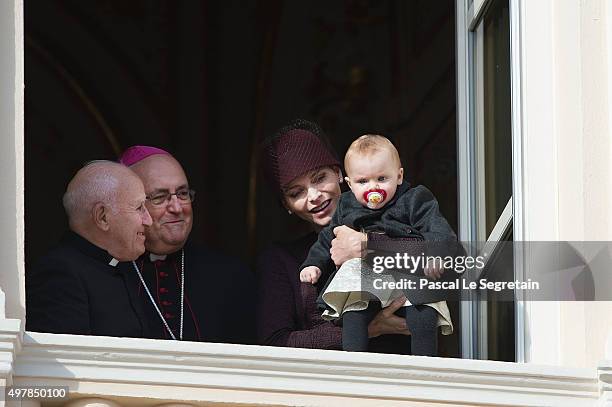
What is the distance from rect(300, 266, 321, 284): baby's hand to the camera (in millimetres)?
6195

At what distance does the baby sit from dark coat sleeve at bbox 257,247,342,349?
0.16 metres

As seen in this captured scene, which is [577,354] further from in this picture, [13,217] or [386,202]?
[13,217]

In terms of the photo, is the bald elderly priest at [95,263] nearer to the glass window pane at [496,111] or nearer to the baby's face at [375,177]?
the baby's face at [375,177]

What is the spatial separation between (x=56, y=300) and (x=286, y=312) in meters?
0.74

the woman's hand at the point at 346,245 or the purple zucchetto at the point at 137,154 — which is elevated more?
the purple zucchetto at the point at 137,154

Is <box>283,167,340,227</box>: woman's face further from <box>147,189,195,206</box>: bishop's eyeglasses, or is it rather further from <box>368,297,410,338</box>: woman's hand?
<box>368,297,410,338</box>: woman's hand

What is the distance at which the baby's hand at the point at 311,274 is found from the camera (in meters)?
6.20

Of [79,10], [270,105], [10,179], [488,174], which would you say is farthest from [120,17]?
[10,179]

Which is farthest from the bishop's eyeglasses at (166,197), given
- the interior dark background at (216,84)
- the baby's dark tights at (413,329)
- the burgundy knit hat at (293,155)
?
the interior dark background at (216,84)

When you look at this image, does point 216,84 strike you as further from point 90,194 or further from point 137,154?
point 90,194

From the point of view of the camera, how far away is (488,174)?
669 centimetres

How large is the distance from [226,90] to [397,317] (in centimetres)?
595

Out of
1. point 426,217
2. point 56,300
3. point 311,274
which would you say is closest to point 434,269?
point 426,217

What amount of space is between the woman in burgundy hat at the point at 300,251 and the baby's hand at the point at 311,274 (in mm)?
85
